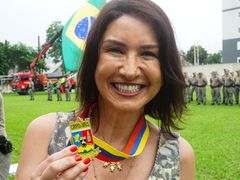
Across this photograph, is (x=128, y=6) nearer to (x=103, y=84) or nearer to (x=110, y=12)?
(x=110, y=12)

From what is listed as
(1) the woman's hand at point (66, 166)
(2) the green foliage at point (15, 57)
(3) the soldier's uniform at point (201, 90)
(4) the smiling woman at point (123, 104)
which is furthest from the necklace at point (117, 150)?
(2) the green foliage at point (15, 57)

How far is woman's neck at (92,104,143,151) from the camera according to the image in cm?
167

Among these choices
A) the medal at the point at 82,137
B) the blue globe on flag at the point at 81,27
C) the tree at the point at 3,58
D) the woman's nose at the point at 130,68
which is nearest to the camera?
the medal at the point at 82,137

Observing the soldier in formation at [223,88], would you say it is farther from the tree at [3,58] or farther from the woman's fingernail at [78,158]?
the tree at [3,58]

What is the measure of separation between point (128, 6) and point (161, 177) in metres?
0.73

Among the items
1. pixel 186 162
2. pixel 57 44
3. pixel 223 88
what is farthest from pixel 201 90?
pixel 57 44

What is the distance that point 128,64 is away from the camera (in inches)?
56.6

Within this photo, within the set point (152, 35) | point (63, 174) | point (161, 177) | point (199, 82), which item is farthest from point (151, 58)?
point (199, 82)

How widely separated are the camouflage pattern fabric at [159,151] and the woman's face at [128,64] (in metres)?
0.25

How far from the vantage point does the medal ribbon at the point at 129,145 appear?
151 cm

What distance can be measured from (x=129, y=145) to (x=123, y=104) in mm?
244

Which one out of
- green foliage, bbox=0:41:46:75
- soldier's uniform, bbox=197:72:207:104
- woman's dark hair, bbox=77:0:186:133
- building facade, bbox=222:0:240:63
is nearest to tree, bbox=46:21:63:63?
green foliage, bbox=0:41:46:75

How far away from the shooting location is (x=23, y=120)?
→ 1267cm

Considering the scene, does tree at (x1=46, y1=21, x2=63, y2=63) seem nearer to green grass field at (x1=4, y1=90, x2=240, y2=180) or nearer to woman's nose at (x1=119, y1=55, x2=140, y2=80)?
green grass field at (x1=4, y1=90, x2=240, y2=180)
